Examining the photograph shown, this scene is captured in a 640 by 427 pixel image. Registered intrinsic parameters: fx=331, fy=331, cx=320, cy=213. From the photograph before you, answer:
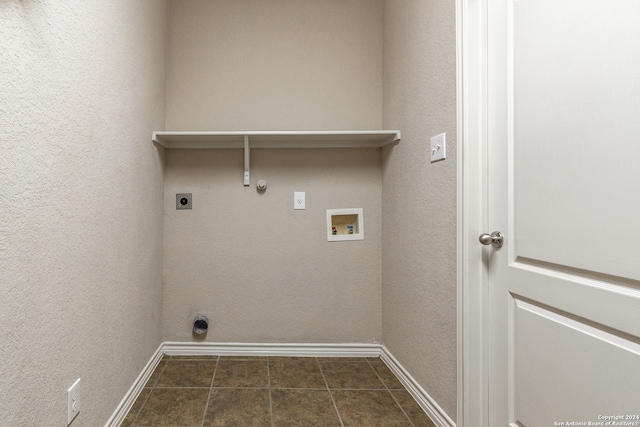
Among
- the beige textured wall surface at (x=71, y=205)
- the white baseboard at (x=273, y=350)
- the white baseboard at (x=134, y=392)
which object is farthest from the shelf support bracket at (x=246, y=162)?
the white baseboard at (x=134, y=392)

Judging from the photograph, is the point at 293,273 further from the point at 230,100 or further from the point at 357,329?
the point at 230,100

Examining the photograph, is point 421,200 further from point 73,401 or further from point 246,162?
point 73,401

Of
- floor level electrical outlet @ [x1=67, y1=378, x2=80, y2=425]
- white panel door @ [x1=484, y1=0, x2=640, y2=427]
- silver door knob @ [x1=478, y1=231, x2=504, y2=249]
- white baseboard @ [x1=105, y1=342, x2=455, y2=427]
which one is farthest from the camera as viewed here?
white baseboard @ [x1=105, y1=342, x2=455, y2=427]

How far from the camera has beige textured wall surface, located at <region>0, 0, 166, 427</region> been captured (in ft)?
2.86

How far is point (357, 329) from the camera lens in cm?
229

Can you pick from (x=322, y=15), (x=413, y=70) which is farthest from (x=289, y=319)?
(x=322, y=15)

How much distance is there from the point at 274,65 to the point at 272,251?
128 centimetres

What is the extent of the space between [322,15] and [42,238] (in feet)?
6.98

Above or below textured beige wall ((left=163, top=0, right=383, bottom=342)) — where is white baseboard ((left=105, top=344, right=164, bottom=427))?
below

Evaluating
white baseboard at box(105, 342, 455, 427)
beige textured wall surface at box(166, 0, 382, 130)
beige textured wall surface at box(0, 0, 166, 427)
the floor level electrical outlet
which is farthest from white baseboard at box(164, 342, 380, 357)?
beige textured wall surface at box(166, 0, 382, 130)

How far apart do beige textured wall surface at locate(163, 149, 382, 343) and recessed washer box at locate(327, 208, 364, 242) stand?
39 millimetres

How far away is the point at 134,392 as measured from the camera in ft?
5.49

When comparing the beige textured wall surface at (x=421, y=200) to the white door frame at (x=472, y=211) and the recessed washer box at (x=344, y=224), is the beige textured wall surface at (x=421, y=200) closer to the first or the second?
the white door frame at (x=472, y=211)

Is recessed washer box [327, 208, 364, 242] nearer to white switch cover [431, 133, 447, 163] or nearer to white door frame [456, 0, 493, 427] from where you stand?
white switch cover [431, 133, 447, 163]
